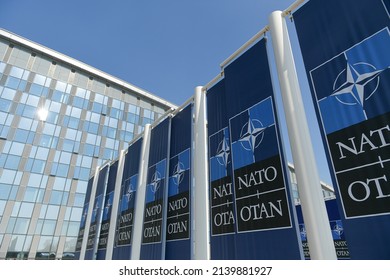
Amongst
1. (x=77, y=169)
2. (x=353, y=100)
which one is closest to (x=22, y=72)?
(x=77, y=169)

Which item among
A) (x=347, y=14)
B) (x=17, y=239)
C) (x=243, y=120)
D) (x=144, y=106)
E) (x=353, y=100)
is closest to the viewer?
(x=353, y=100)

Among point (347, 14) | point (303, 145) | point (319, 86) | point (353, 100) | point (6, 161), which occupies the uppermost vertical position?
point (6, 161)

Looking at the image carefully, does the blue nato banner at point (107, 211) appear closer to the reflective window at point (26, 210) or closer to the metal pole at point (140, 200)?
the metal pole at point (140, 200)

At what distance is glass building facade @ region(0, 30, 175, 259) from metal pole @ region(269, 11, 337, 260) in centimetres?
3047

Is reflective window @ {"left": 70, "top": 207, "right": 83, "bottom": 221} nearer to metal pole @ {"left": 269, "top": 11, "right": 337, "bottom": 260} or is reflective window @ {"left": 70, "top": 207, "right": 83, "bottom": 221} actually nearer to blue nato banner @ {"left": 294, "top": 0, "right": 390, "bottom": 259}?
metal pole @ {"left": 269, "top": 11, "right": 337, "bottom": 260}

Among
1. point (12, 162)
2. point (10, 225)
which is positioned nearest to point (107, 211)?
point (10, 225)

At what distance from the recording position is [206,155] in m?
9.05

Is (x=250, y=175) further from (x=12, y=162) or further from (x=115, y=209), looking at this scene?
(x=12, y=162)

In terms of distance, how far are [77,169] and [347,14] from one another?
32522 mm

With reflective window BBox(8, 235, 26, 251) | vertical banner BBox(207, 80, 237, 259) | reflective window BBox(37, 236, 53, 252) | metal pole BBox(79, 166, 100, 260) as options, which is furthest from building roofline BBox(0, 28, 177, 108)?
vertical banner BBox(207, 80, 237, 259)

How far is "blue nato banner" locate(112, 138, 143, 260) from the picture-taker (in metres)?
12.5

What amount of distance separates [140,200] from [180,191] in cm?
323

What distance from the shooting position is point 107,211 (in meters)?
16.4
